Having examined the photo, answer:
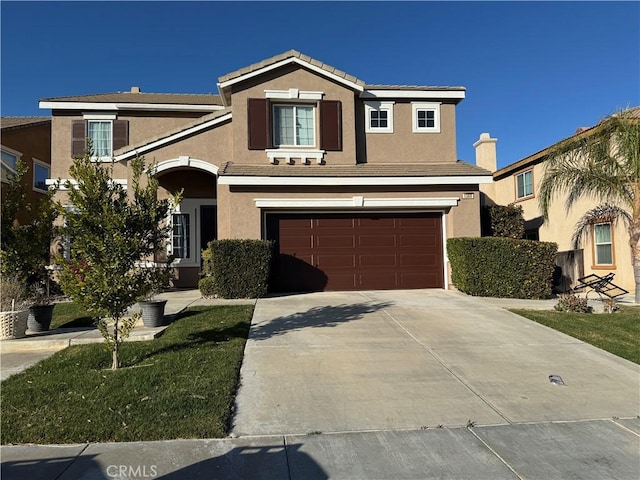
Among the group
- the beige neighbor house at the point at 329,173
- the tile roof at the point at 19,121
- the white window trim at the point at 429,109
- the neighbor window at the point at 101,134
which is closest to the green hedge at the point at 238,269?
the beige neighbor house at the point at 329,173

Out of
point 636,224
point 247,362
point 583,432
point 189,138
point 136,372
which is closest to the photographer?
point 583,432

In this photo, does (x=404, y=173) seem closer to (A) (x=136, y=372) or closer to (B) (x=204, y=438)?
(A) (x=136, y=372)

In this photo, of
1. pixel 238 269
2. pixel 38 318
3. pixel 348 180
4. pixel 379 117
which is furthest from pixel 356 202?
pixel 38 318

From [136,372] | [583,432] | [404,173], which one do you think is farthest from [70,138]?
[583,432]

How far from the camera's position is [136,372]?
5461 mm

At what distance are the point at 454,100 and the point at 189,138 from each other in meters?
8.92

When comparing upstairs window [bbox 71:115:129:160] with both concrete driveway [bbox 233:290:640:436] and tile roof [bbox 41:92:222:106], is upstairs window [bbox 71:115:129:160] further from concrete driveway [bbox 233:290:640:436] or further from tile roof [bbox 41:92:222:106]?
concrete driveway [bbox 233:290:640:436]

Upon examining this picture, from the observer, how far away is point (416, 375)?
5641mm

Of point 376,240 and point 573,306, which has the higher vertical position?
point 376,240

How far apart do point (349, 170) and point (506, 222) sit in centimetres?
532

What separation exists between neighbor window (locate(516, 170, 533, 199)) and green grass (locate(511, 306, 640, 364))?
8.96m

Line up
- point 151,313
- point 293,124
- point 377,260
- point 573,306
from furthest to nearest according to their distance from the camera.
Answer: point 293,124
point 377,260
point 573,306
point 151,313

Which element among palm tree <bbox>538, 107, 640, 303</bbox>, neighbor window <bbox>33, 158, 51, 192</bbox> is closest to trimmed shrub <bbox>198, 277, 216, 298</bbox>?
palm tree <bbox>538, 107, 640, 303</bbox>

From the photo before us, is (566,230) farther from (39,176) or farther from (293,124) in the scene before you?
(39,176)
